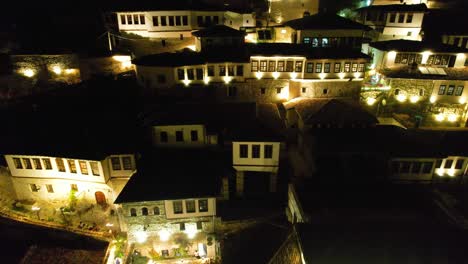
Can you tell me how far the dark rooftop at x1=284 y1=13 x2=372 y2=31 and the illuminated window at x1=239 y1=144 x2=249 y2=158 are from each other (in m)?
24.7

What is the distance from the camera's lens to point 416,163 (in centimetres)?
2877

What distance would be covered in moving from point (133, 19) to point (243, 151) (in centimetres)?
3192

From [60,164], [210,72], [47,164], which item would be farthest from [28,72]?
[210,72]

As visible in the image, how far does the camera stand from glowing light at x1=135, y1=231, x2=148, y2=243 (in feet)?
84.7

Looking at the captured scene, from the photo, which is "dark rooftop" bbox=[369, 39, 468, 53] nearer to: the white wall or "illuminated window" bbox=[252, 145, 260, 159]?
"illuminated window" bbox=[252, 145, 260, 159]

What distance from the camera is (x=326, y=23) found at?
4472 cm

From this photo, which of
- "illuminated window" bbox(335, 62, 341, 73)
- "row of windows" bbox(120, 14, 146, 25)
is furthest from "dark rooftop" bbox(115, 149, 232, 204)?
"row of windows" bbox(120, 14, 146, 25)

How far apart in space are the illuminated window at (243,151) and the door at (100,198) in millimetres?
15207

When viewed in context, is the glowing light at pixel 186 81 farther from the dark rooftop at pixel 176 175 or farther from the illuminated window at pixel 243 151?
the illuminated window at pixel 243 151

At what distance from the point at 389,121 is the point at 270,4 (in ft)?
97.5

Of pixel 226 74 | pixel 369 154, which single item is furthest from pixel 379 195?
pixel 226 74

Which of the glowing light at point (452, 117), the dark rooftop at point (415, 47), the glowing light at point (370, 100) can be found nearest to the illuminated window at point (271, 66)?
the glowing light at point (370, 100)

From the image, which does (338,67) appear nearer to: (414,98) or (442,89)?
(414,98)

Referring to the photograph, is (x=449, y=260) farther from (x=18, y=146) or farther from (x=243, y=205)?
(x=18, y=146)
